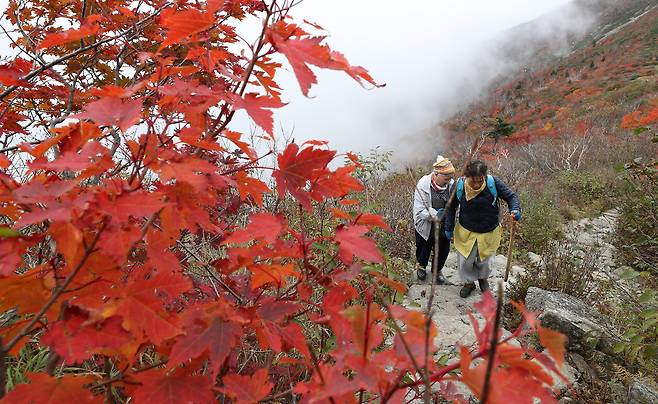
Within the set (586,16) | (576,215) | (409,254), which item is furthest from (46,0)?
(586,16)

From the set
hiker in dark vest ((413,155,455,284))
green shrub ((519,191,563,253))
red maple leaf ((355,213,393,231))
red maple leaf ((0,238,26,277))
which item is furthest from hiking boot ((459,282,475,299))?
red maple leaf ((0,238,26,277))

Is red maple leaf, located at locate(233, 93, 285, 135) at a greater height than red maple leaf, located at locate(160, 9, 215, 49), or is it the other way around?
red maple leaf, located at locate(160, 9, 215, 49)

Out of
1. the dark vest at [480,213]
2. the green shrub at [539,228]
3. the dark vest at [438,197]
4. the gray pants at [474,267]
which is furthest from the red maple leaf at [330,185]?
the green shrub at [539,228]

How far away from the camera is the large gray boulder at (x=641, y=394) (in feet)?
6.93

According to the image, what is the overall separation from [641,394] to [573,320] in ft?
3.25

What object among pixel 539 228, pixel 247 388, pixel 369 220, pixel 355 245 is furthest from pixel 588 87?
pixel 247 388

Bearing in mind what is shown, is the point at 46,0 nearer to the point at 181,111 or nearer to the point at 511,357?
the point at 181,111

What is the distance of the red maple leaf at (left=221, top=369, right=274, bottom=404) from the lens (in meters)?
0.84

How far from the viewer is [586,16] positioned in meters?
50.6

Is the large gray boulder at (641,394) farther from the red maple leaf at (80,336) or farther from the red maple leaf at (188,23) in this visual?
the red maple leaf at (188,23)

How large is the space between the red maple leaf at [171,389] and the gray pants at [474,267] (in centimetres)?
358

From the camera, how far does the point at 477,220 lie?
3873 mm

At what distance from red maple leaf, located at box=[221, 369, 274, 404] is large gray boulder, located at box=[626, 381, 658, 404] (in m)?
2.33

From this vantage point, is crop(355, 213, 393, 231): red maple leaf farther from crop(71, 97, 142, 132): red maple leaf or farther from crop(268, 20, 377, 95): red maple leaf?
crop(71, 97, 142, 132): red maple leaf
